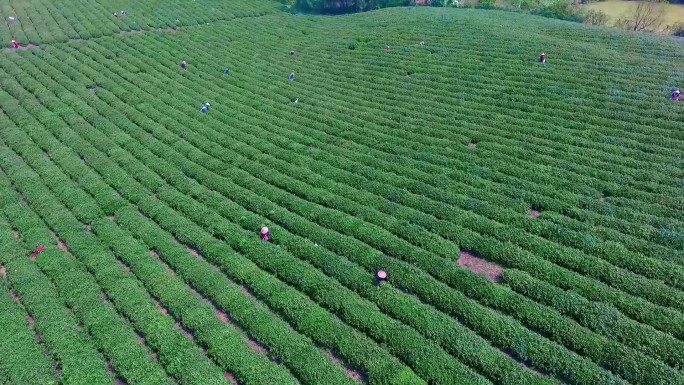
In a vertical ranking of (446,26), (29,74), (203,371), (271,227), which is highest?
(446,26)

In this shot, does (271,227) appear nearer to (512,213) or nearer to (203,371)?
(203,371)

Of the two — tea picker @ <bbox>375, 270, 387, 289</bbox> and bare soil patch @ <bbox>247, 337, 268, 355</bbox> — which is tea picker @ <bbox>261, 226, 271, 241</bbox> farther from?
tea picker @ <bbox>375, 270, 387, 289</bbox>

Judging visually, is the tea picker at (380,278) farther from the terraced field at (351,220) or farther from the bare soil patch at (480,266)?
the bare soil patch at (480,266)

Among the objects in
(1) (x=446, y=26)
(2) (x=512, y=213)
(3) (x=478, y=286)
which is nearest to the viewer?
(3) (x=478, y=286)

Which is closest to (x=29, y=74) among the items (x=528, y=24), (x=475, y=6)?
(x=528, y=24)

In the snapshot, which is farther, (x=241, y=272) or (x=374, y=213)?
(x=374, y=213)

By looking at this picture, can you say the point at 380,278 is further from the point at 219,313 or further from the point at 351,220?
the point at 219,313

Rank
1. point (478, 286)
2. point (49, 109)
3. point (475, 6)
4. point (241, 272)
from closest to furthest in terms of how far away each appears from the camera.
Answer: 1. point (478, 286)
2. point (241, 272)
3. point (49, 109)
4. point (475, 6)

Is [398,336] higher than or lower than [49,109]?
lower

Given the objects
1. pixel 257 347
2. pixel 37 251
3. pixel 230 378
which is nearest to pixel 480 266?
pixel 257 347
